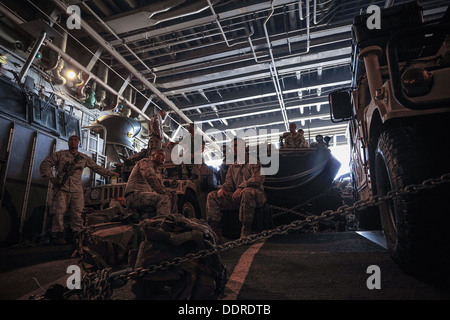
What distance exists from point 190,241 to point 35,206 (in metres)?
5.48

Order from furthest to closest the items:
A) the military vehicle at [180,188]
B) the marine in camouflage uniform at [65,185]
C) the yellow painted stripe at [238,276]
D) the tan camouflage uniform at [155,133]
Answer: the tan camouflage uniform at [155,133] → the military vehicle at [180,188] → the marine in camouflage uniform at [65,185] → the yellow painted stripe at [238,276]

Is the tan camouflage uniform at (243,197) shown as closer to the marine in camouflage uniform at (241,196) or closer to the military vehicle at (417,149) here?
the marine in camouflage uniform at (241,196)

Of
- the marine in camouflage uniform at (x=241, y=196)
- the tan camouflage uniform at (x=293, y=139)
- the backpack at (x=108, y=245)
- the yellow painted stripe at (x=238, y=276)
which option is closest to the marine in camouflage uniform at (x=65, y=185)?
the marine in camouflage uniform at (x=241, y=196)

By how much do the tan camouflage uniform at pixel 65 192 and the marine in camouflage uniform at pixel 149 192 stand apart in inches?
43.1

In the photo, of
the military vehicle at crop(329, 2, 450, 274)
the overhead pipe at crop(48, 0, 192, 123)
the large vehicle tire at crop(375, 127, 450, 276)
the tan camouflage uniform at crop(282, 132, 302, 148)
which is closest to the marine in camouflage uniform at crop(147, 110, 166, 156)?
the overhead pipe at crop(48, 0, 192, 123)

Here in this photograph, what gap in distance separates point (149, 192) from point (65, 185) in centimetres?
185

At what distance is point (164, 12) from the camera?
6164 mm

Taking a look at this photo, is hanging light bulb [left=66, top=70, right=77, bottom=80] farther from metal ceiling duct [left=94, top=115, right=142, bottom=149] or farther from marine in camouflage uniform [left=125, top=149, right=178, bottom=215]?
marine in camouflage uniform [left=125, top=149, right=178, bottom=215]

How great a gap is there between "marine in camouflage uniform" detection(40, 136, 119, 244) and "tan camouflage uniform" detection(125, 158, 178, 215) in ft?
2.67

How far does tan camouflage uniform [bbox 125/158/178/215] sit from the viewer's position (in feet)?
12.9

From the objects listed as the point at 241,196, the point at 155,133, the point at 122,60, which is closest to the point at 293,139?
the point at 241,196

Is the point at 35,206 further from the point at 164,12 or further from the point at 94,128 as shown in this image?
the point at 164,12

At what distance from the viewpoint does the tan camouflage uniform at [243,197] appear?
358 cm
